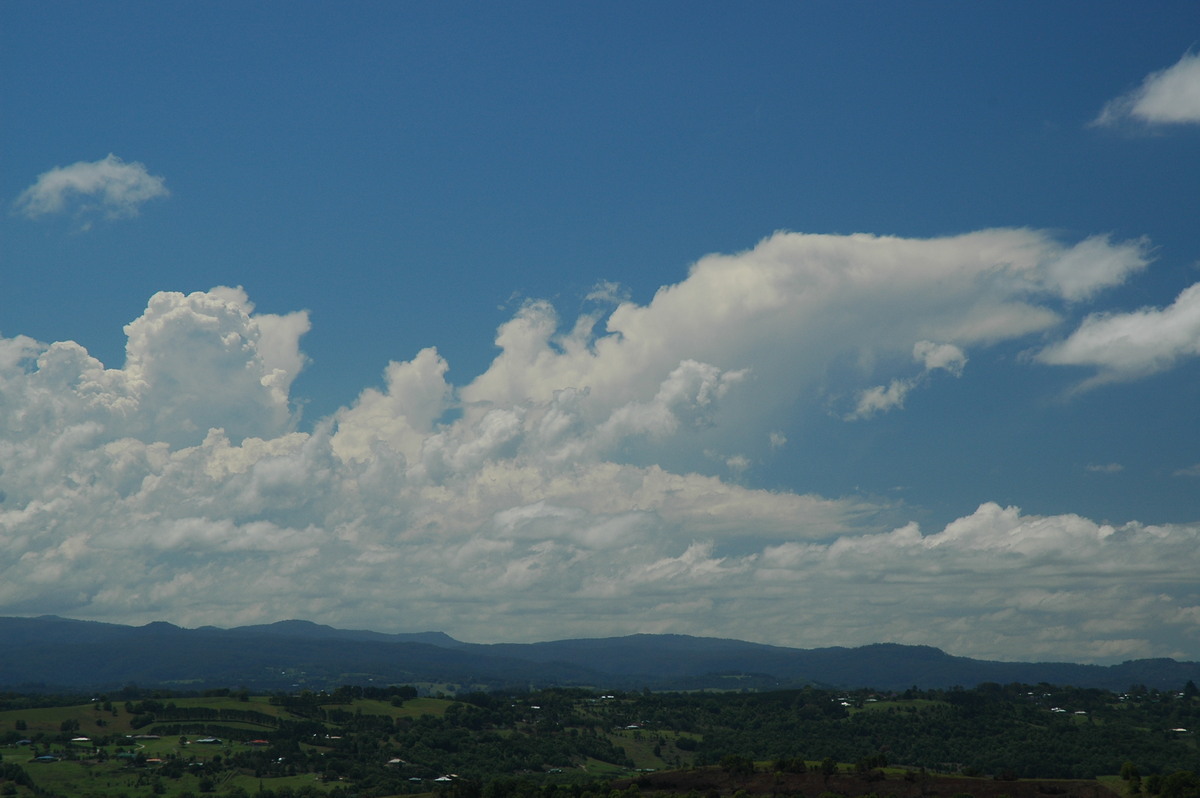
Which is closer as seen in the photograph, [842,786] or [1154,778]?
[1154,778]

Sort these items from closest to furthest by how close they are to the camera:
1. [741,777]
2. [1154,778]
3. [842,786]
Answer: [1154,778] < [842,786] < [741,777]

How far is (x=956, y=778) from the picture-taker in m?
178

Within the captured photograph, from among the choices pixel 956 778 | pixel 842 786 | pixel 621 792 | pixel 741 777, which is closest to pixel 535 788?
pixel 621 792

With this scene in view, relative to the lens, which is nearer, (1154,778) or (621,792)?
(1154,778)

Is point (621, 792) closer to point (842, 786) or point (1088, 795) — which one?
point (842, 786)

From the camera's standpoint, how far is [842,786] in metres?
175

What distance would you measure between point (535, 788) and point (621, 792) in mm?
18254

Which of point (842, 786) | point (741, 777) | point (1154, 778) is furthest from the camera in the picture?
point (741, 777)

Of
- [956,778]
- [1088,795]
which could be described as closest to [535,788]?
[956,778]

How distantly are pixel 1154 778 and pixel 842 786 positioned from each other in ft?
161

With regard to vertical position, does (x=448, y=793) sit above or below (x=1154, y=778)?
below

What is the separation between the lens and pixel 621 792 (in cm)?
17538

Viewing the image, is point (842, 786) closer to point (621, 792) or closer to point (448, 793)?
point (621, 792)

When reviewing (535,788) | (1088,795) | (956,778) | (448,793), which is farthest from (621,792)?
(1088,795)
